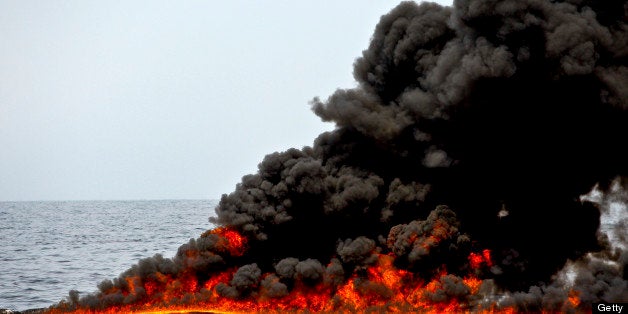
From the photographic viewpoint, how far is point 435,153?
102 ft

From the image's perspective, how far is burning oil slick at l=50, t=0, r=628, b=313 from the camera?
27641mm

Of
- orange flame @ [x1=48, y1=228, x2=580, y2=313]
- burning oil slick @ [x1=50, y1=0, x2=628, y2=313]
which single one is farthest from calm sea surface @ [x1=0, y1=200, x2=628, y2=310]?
orange flame @ [x1=48, y1=228, x2=580, y2=313]

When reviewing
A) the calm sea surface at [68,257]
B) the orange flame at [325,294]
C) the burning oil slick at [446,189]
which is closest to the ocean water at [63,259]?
the calm sea surface at [68,257]

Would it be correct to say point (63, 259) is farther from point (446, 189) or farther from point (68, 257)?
point (446, 189)

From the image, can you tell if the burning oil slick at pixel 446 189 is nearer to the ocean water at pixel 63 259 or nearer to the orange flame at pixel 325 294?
the orange flame at pixel 325 294

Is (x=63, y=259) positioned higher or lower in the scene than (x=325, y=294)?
lower

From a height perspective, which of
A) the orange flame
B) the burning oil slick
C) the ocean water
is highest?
the burning oil slick

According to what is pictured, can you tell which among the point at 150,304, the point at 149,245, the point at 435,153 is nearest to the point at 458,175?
the point at 435,153

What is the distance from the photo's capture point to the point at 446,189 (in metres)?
32.9

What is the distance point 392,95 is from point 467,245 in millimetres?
10634

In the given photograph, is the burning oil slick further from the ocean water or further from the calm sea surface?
the ocean water

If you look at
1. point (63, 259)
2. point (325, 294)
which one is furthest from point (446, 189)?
point (63, 259)

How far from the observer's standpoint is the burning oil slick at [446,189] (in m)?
27.6

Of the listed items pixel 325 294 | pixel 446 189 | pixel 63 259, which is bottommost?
pixel 63 259
